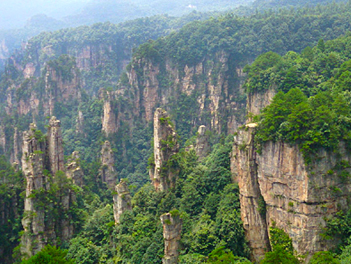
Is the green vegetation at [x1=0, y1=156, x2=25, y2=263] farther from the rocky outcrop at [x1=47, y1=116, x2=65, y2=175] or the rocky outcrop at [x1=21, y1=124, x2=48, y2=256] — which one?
the rocky outcrop at [x1=47, y1=116, x2=65, y2=175]

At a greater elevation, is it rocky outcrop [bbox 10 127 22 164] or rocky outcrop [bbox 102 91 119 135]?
rocky outcrop [bbox 102 91 119 135]

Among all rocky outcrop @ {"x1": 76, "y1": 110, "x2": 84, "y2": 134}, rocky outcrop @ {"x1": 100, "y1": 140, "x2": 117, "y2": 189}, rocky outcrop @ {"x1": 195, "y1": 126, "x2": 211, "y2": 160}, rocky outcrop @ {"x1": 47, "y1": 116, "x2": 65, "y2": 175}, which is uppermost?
rocky outcrop @ {"x1": 47, "y1": 116, "x2": 65, "y2": 175}

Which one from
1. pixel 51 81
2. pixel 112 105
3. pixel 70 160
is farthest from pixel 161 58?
pixel 70 160

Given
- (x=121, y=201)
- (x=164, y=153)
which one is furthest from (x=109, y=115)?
(x=121, y=201)

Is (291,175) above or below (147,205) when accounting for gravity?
above

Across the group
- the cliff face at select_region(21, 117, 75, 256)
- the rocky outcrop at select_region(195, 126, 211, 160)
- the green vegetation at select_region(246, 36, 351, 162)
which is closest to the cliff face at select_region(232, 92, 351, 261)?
the green vegetation at select_region(246, 36, 351, 162)

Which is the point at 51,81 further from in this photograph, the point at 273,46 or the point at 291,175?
the point at 291,175
